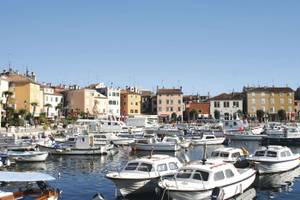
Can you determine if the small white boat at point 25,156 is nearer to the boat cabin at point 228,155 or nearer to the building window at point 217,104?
the boat cabin at point 228,155

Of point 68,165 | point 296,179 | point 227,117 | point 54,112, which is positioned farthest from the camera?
point 227,117

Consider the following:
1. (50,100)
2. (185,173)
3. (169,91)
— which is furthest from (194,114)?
(185,173)

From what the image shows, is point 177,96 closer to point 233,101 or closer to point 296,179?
point 233,101

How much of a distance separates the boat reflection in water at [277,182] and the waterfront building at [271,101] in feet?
351

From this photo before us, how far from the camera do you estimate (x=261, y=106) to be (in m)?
149

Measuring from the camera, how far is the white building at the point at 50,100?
123m

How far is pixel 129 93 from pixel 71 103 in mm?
20801

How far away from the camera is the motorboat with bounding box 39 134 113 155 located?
59375 mm

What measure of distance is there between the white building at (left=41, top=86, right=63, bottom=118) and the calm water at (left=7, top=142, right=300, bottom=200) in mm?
67541

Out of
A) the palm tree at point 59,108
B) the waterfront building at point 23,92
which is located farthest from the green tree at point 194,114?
the waterfront building at point 23,92

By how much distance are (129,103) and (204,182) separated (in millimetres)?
120040

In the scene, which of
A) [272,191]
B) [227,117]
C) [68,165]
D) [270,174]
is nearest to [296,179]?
[270,174]

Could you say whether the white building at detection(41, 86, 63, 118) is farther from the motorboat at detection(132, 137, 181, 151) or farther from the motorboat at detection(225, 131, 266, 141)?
the motorboat at detection(132, 137, 181, 151)

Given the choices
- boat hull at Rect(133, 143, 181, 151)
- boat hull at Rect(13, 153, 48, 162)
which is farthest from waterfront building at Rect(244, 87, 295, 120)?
boat hull at Rect(13, 153, 48, 162)
